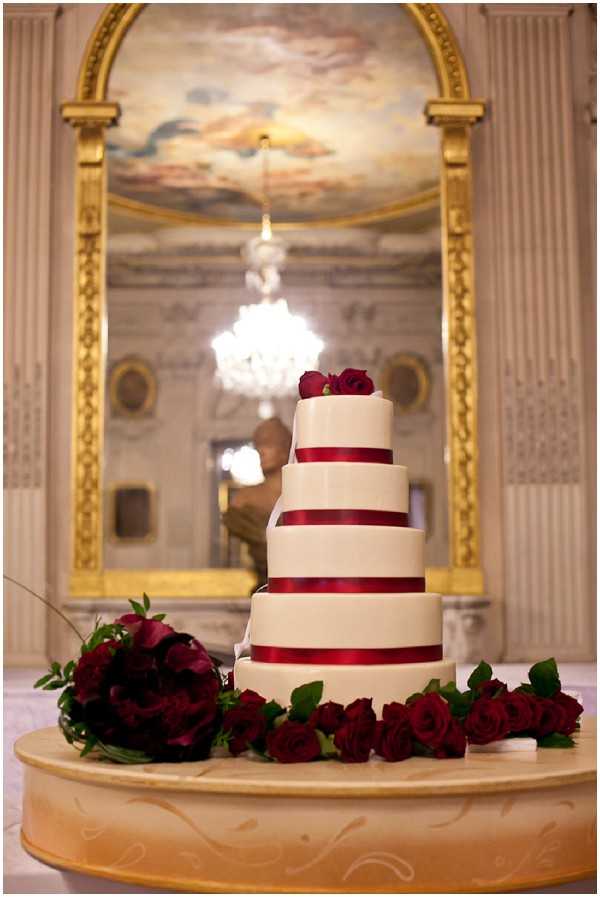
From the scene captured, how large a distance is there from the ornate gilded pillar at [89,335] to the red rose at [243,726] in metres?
4.62

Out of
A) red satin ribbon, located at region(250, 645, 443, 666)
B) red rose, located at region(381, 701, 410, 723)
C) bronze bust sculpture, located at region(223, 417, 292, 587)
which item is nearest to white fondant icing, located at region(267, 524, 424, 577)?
red satin ribbon, located at region(250, 645, 443, 666)

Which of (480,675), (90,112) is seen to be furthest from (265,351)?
(480,675)

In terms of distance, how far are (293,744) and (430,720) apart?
286 millimetres

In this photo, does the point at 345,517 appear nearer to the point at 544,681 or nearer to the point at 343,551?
the point at 343,551

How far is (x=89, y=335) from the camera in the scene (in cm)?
700

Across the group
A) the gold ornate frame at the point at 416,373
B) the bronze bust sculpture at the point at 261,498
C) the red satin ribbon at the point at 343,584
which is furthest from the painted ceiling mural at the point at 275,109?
the red satin ribbon at the point at 343,584

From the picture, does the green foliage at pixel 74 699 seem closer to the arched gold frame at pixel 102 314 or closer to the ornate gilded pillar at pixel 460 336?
the arched gold frame at pixel 102 314

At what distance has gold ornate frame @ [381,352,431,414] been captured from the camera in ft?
23.1

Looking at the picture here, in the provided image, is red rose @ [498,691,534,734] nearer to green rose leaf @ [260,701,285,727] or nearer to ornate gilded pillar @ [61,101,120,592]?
green rose leaf @ [260,701,285,727]

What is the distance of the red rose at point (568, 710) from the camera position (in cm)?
255

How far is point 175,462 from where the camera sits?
7.06 metres

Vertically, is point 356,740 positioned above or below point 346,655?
below

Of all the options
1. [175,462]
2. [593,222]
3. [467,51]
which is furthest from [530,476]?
[467,51]

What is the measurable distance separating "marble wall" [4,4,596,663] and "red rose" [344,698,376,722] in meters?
4.73
